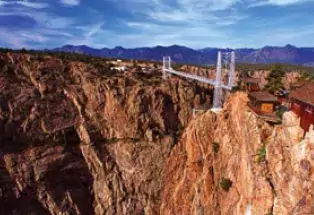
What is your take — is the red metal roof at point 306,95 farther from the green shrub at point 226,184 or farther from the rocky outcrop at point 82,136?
the rocky outcrop at point 82,136

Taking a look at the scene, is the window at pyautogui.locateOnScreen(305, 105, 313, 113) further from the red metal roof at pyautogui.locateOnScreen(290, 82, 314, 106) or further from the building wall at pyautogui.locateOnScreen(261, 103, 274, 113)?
the building wall at pyautogui.locateOnScreen(261, 103, 274, 113)

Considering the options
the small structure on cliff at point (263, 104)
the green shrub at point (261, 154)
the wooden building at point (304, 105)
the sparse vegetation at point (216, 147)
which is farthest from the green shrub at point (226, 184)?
the wooden building at point (304, 105)

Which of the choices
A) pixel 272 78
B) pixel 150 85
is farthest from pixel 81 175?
pixel 272 78

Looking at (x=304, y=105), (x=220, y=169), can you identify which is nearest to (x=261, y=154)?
(x=304, y=105)

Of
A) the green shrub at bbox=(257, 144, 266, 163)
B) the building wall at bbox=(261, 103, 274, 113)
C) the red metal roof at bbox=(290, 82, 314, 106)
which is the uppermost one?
the red metal roof at bbox=(290, 82, 314, 106)

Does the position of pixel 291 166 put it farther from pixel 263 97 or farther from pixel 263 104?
pixel 263 97

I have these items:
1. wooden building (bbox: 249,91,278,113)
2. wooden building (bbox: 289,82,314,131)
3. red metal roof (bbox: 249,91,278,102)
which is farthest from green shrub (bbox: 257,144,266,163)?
red metal roof (bbox: 249,91,278,102)
